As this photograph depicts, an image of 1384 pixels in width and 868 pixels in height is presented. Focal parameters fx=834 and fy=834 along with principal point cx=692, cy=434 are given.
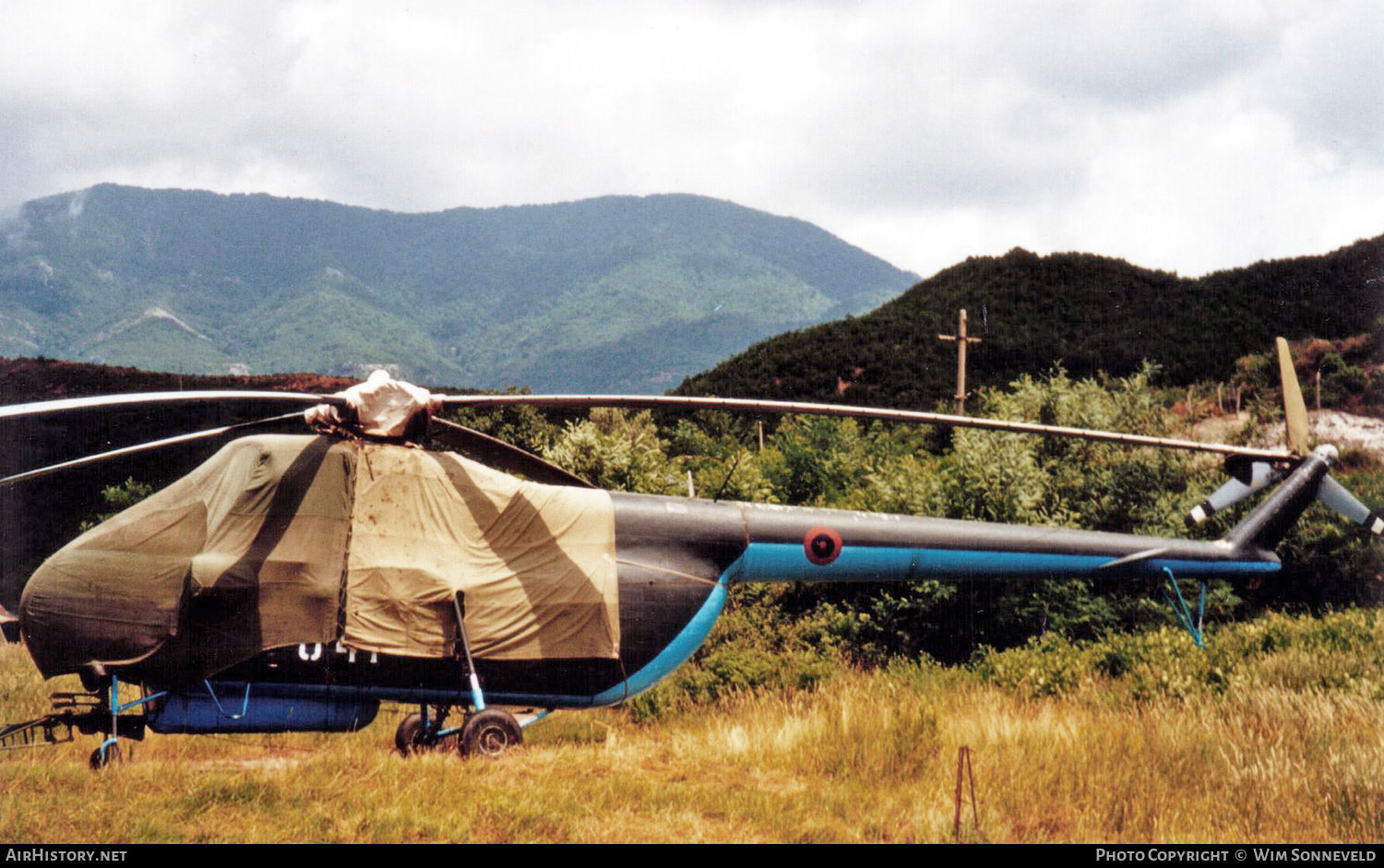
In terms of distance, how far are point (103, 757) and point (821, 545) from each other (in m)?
6.83

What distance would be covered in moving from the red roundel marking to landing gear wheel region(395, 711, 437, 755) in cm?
435

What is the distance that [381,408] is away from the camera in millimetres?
7551

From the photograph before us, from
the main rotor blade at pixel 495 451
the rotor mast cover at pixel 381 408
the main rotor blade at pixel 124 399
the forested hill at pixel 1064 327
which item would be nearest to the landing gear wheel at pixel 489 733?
the main rotor blade at pixel 495 451

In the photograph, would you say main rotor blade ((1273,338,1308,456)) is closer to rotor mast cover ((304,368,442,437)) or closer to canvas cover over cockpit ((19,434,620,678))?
canvas cover over cockpit ((19,434,620,678))

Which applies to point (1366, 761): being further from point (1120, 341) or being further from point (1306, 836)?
point (1120, 341)

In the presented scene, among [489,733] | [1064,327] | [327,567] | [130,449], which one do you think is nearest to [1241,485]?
[489,733]

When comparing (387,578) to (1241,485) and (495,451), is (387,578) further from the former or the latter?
(1241,485)

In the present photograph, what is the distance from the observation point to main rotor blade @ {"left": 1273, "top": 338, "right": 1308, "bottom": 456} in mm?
10852

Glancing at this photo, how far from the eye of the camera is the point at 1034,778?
7.00 metres

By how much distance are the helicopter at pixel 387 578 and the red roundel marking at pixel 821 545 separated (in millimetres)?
23

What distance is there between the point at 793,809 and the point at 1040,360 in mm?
58735

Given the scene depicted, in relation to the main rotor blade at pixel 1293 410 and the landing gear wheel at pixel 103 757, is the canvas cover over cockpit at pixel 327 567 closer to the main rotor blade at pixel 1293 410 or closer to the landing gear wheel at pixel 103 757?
the landing gear wheel at pixel 103 757

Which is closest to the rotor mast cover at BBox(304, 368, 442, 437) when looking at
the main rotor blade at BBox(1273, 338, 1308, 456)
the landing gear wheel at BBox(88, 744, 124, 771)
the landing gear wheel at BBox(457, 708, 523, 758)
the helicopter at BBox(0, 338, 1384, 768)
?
the helicopter at BBox(0, 338, 1384, 768)
